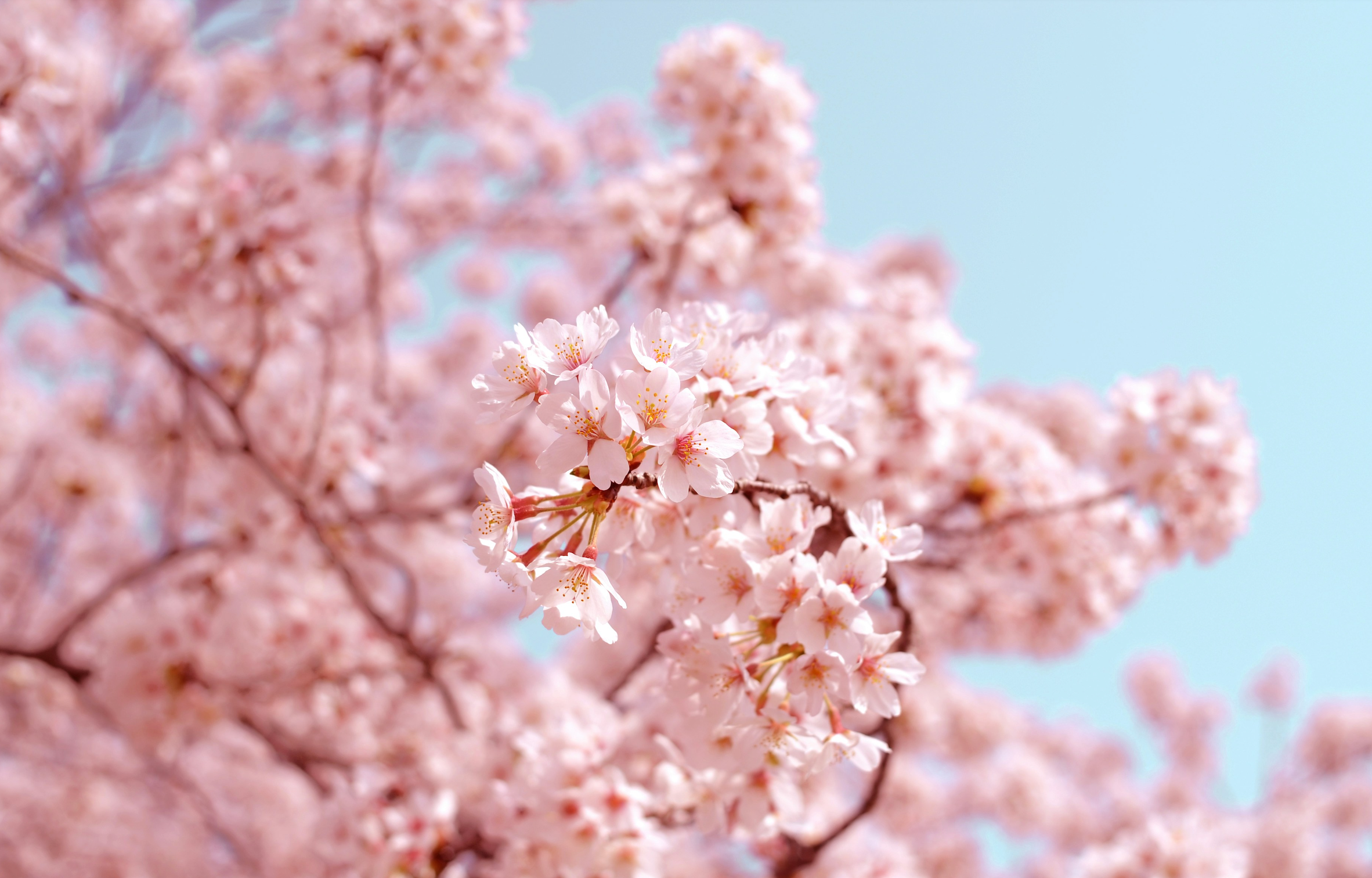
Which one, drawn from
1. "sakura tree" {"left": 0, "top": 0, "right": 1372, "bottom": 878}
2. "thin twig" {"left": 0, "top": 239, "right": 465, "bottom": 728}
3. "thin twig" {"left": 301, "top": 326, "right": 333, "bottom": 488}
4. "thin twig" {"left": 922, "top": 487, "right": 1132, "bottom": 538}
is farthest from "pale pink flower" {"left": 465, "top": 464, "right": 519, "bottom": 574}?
"thin twig" {"left": 922, "top": 487, "right": 1132, "bottom": 538}

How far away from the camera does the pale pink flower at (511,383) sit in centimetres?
132

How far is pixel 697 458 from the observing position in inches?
50.7

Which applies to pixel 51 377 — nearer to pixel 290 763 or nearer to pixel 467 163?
pixel 467 163

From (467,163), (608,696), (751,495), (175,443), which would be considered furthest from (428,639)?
(467,163)

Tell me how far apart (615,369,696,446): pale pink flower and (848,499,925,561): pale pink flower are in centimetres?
40

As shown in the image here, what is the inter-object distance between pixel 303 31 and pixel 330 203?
325 centimetres

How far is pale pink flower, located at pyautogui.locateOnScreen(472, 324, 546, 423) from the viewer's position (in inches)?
52.1

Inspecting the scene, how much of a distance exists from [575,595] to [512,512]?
164 millimetres

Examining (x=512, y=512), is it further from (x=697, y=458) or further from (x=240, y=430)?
(x=240, y=430)

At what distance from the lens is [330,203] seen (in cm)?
652

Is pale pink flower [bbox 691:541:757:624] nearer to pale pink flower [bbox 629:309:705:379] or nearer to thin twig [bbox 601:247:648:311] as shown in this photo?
pale pink flower [bbox 629:309:705:379]

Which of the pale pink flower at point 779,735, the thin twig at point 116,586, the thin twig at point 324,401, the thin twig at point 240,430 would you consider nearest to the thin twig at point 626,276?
the thin twig at point 324,401

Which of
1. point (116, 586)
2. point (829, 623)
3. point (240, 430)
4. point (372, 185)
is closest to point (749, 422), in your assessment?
point (829, 623)

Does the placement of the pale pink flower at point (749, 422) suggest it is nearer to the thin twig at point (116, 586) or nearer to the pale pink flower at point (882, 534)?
the pale pink flower at point (882, 534)
